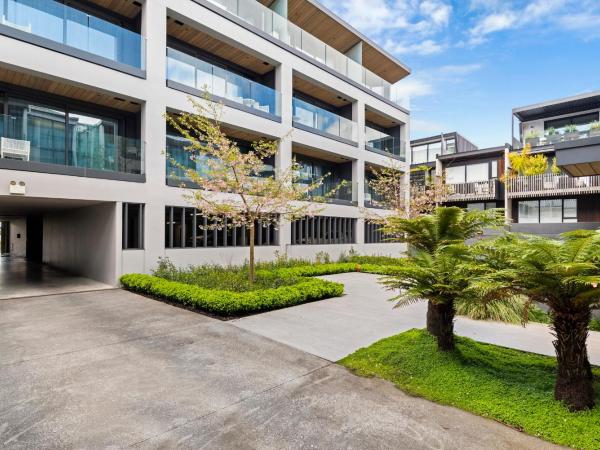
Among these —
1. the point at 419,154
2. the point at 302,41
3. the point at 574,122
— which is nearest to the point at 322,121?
the point at 302,41

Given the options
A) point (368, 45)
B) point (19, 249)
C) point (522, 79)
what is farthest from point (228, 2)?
point (19, 249)

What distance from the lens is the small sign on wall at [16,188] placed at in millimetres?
9805

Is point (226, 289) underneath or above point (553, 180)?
underneath

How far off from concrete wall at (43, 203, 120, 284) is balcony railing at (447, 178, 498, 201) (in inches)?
908

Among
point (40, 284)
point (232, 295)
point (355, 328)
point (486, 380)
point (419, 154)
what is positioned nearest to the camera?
point (486, 380)

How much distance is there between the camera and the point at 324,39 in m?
22.5

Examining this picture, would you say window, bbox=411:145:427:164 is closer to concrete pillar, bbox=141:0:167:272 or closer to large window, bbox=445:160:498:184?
large window, bbox=445:160:498:184

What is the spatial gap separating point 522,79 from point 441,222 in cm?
2481

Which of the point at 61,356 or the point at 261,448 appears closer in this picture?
the point at 261,448

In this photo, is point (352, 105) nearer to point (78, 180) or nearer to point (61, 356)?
point (78, 180)

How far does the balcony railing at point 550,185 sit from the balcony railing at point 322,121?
529 inches

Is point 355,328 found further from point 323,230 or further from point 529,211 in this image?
point 529,211

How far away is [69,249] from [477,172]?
29486mm

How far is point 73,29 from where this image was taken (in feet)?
36.9
